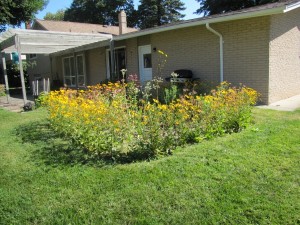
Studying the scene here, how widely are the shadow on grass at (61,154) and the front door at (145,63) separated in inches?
296

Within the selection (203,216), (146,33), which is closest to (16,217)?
(203,216)

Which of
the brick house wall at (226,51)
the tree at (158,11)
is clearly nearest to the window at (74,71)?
the brick house wall at (226,51)

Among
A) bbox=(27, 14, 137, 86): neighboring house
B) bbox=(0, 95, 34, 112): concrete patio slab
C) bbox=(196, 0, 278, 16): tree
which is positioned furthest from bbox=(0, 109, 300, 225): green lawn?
bbox=(196, 0, 278, 16): tree

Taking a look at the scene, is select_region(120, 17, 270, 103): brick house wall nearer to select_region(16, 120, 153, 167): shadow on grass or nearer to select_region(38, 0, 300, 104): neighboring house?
select_region(38, 0, 300, 104): neighboring house

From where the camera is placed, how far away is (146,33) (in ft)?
38.3

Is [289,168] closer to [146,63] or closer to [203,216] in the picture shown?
[203,216]

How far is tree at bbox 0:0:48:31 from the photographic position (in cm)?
1772

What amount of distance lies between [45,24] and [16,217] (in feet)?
72.3

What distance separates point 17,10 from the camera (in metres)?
19.2

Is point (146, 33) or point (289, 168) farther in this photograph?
point (146, 33)

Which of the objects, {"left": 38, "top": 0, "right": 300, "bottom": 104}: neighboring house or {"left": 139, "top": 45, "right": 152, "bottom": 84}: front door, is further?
{"left": 139, "top": 45, "right": 152, "bottom": 84}: front door

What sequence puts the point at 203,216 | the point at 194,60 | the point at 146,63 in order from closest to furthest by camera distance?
the point at 203,216 < the point at 194,60 < the point at 146,63

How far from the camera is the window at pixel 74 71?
58.1 ft

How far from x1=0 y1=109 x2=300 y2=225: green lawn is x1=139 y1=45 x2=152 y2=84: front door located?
8.52m
